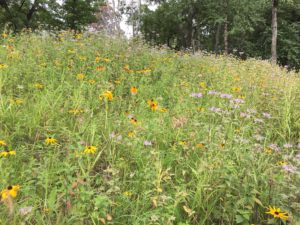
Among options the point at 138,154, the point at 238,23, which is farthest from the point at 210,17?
the point at 138,154

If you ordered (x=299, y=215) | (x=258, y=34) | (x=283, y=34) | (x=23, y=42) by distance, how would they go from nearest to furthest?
(x=299, y=215)
(x=23, y=42)
(x=283, y=34)
(x=258, y=34)

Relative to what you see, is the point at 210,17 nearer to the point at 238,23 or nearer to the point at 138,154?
the point at 238,23

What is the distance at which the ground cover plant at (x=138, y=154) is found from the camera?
1805 mm

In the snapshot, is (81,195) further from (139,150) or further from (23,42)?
(23,42)

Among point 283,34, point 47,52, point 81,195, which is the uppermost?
point 283,34

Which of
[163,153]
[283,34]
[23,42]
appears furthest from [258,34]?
[163,153]

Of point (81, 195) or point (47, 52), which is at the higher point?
point (47, 52)

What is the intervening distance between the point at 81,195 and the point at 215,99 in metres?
2.57

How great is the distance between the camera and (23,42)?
18.1ft

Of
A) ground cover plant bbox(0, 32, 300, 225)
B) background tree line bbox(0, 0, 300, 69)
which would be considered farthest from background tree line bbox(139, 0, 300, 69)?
ground cover plant bbox(0, 32, 300, 225)

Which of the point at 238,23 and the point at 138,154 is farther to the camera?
the point at 238,23

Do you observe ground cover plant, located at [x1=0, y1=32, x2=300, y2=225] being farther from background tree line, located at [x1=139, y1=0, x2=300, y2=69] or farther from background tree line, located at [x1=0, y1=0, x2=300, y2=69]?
background tree line, located at [x1=0, y1=0, x2=300, y2=69]

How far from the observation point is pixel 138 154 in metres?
2.35

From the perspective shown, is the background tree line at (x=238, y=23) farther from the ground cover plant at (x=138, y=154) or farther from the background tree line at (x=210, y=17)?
the ground cover plant at (x=138, y=154)
